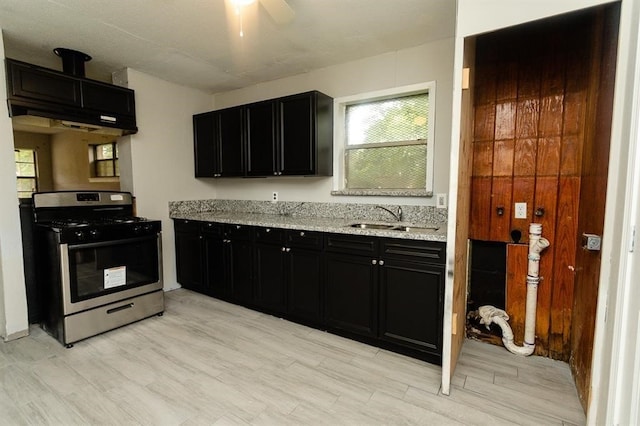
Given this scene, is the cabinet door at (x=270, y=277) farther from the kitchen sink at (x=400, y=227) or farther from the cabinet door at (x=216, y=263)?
the kitchen sink at (x=400, y=227)

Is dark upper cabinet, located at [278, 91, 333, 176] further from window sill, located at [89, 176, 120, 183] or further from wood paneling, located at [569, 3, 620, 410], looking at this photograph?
window sill, located at [89, 176, 120, 183]

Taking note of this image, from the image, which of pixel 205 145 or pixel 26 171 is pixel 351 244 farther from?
pixel 26 171

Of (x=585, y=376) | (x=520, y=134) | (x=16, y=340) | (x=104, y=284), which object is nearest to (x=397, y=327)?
(x=585, y=376)

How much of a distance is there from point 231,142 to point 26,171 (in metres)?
6.36

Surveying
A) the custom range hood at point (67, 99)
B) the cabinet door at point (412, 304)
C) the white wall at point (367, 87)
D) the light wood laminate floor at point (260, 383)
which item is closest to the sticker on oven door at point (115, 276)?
the light wood laminate floor at point (260, 383)

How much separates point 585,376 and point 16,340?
13.3 feet

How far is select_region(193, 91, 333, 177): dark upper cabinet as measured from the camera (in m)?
2.96

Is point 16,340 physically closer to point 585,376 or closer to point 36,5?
point 36,5

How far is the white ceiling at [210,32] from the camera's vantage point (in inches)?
82.7

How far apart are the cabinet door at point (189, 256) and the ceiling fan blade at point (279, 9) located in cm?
241

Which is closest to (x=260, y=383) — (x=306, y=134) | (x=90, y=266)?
(x=90, y=266)

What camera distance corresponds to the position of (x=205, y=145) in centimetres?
384

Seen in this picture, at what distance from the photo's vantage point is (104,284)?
2.60 m

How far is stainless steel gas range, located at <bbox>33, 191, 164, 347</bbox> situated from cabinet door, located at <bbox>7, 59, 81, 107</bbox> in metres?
0.83
